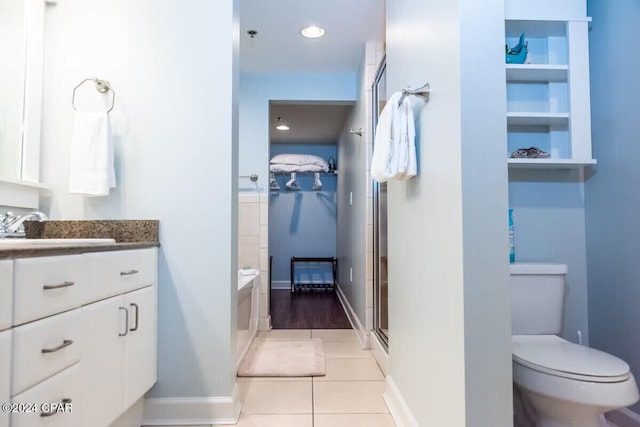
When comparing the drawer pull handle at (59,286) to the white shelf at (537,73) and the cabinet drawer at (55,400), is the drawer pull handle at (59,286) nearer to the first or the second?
the cabinet drawer at (55,400)

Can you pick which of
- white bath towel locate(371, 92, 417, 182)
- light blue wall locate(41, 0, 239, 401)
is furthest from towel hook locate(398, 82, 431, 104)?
light blue wall locate(41, 0, 239, 401)

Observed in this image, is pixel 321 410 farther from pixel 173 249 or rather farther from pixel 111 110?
pixel 111 110

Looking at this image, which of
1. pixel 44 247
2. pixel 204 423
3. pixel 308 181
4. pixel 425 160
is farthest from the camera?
pixel 308 181

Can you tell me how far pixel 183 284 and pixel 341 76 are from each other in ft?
8.56

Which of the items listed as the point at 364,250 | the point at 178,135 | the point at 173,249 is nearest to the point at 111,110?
the point at 178,135

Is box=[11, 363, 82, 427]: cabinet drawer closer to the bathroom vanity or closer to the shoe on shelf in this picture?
the bathroom vanity

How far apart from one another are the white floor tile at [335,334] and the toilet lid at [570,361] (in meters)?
1.63

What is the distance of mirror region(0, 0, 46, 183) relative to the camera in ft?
4.92

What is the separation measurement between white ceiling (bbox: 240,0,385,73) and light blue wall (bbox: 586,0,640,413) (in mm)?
1304

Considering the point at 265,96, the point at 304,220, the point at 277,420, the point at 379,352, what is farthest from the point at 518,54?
the point at 304,220

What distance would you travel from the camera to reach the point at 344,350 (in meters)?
2.64

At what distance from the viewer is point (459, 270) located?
1022 millimetres

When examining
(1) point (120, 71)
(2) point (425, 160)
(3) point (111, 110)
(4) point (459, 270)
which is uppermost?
(1) point (120, 71)

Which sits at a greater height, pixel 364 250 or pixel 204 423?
pixel 364 250
